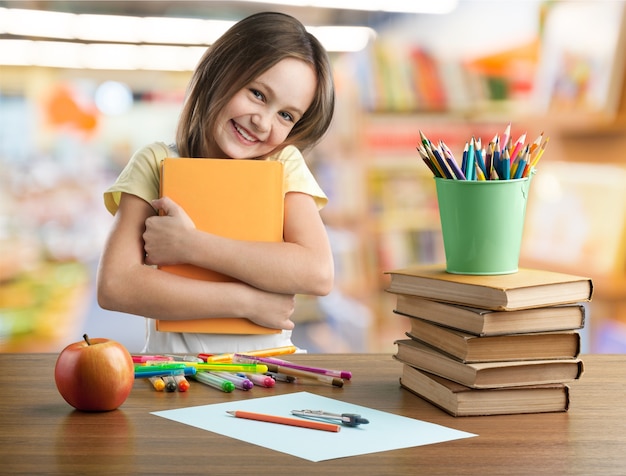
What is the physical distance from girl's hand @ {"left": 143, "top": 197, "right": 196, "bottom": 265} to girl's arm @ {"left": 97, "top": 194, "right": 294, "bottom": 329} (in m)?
0.03

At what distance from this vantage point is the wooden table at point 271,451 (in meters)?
0.76

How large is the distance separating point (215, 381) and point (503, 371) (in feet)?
1.18

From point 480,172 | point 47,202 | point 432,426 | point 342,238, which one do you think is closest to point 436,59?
point 342,238

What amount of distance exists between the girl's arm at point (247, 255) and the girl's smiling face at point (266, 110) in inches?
7.3

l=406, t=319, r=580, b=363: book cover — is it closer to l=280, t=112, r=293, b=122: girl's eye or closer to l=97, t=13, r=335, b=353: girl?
l=97, t=13, r=335, b=353: girl

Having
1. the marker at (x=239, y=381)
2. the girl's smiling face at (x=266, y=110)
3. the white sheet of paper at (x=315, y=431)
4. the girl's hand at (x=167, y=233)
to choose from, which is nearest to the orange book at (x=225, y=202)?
the girl's hand at (x=167, y=233)

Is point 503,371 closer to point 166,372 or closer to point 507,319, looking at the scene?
point 507,319

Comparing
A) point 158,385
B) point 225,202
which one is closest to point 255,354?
point 158,385

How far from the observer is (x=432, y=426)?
89cm

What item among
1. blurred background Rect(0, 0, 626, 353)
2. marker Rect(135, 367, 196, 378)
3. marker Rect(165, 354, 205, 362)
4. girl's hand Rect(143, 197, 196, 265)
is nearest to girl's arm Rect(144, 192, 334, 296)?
girl's hand Rect(143, 197, 196, 265)

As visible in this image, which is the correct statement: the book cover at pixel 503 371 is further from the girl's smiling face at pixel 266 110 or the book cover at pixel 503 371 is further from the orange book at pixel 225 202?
the girl's smiling face at pixel 266 110

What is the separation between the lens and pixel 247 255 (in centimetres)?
141

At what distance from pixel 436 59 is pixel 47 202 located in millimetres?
1673

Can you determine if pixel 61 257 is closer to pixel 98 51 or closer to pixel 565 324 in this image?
pixel 98 51
